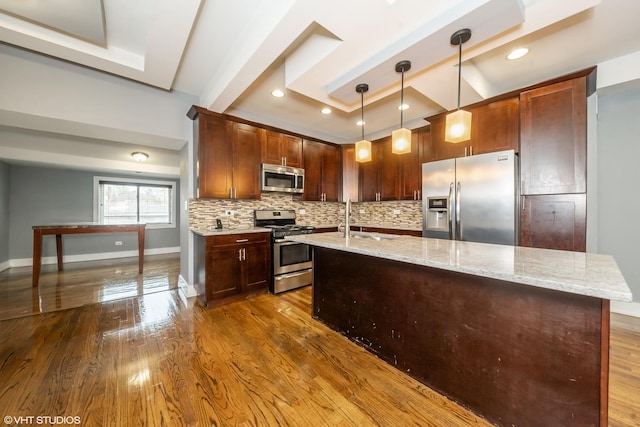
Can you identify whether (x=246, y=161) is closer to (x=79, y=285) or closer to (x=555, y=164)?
(x=79, y=285)

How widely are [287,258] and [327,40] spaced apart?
8.54 ft

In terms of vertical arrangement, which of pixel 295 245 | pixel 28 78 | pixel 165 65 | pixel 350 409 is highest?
pixel 165 65

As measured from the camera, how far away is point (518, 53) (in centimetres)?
231

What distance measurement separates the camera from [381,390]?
5.04ft

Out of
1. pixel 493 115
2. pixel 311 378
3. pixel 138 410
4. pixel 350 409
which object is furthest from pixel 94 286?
pixel 493 115

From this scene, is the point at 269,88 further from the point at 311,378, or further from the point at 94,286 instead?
the point at 94,286

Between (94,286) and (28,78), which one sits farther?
(94,286)

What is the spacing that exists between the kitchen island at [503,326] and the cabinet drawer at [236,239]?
1.63 meters

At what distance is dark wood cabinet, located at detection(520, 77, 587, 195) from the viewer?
2295 millimetres

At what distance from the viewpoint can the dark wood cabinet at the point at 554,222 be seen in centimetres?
231

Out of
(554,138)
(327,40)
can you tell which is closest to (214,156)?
(327,40)

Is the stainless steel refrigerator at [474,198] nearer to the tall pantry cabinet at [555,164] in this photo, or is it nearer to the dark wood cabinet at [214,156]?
the tall pantry cabinet at [555,164]

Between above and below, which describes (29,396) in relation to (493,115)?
below

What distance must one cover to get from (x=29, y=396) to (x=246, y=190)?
8.57 ft
